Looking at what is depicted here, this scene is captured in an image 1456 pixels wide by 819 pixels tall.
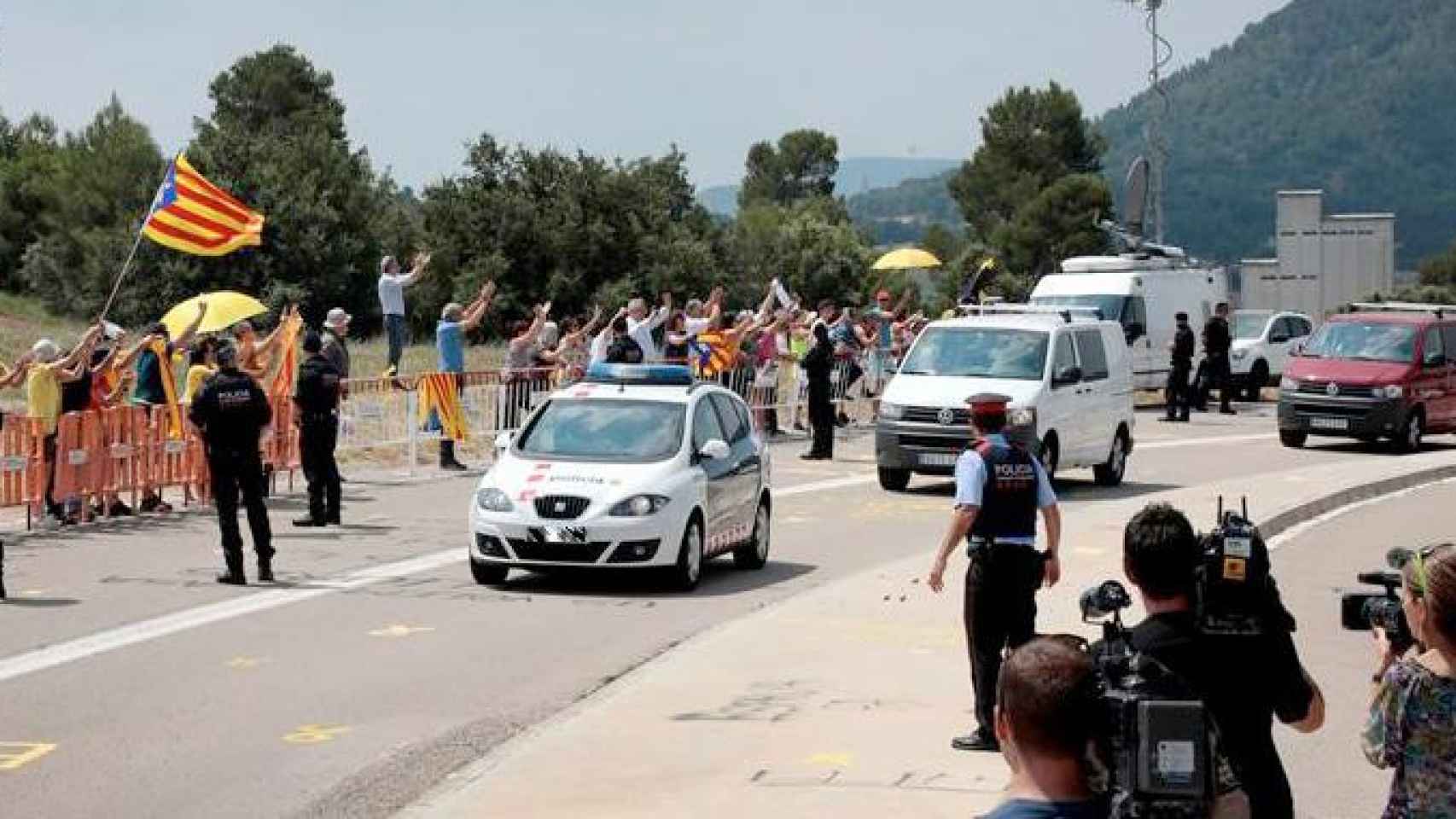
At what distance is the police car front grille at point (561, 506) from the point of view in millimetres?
17484

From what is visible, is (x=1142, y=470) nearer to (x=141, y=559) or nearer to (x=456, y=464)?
(x=456, y=464)

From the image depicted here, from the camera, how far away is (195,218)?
25.5 metres

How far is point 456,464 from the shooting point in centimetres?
2859

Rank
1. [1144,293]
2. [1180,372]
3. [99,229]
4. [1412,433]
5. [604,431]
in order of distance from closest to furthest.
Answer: [604,431], [1412,433], [1180,372], [1144,293], [99,229]

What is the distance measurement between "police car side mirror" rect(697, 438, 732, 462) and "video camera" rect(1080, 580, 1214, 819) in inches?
508

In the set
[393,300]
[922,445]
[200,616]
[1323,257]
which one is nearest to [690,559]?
[200,616]

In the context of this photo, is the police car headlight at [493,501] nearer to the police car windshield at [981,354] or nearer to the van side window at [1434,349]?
the police car windshield at [981,354]

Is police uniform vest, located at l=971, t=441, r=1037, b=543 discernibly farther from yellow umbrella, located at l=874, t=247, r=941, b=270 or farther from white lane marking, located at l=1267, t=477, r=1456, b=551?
yellow umbrella, located at l=874, t=247, r=941, b=270

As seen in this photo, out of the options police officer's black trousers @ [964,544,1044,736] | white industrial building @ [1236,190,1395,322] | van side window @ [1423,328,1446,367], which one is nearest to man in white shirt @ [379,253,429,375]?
van side window @ [1423,328,1446,367]

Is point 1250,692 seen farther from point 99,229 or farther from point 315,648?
point 99,229

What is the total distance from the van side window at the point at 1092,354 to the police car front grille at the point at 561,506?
35.9 ft

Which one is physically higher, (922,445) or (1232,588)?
(1232,588)

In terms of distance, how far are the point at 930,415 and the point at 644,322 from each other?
6.90m

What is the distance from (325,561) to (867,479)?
1001cm
